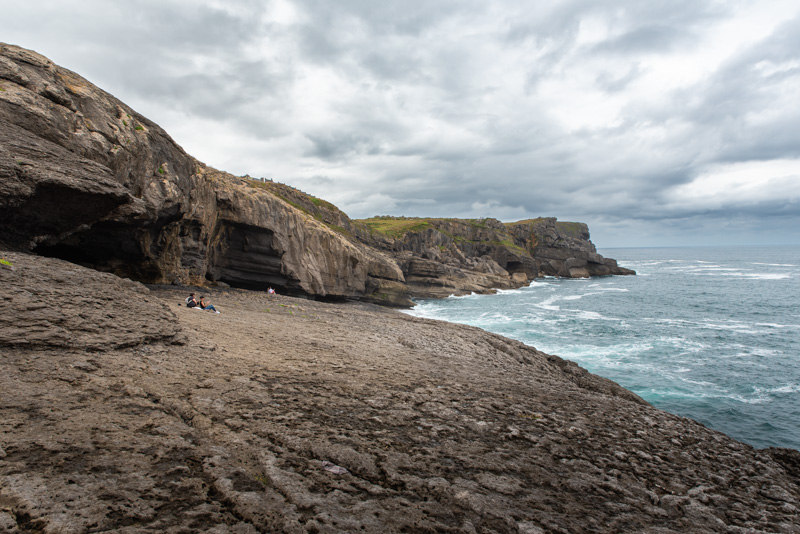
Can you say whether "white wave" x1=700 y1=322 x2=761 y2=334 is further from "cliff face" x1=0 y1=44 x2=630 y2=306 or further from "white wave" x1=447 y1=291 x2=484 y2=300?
"cliff face" x1=0 y1=44 x2=630 y2=306

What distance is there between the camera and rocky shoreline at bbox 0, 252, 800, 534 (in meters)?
4.61

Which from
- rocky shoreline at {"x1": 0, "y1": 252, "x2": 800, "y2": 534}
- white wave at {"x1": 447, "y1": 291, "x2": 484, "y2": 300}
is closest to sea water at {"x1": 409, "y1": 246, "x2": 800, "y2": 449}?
white wave at {"x1": 447, "y1": 291, "x2": 484, "y2": 300}

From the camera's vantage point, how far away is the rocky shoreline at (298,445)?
461 centimetres

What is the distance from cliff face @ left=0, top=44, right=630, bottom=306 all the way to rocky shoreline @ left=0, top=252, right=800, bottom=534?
10.8 feet

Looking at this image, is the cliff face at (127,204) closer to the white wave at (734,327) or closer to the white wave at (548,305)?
the white wave at (548,305)

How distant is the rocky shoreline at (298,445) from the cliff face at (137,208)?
3.29 metres

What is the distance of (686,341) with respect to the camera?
114 feet

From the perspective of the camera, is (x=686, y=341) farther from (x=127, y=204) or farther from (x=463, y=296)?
(x=127, y=204)

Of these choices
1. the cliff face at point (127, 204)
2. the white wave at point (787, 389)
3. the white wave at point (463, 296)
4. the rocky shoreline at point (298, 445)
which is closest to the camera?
the rocky shoreline at point (298, 445)

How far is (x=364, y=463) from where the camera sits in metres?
6.21

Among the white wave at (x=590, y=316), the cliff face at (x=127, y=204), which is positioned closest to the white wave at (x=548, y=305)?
the white wave at (x=590, y=316)

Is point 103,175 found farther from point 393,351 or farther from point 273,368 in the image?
point 393,351

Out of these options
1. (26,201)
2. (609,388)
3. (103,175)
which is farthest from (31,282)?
(609,388)

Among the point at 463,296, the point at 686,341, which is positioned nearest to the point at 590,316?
the point at 686,341
